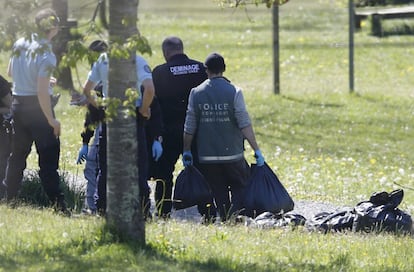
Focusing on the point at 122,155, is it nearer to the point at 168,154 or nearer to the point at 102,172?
the point at 102,172

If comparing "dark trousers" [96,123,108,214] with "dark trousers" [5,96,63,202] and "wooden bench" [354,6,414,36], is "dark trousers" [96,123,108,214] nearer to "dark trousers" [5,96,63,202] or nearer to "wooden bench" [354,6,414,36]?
"dark trousers" [5,96,63,202]

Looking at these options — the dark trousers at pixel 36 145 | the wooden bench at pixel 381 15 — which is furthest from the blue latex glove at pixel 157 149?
the wooden bench at pixel 381 15

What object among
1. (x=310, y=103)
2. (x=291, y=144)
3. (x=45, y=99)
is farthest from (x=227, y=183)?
(x=310, y=103)

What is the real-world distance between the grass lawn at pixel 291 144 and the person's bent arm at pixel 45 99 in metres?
0.73

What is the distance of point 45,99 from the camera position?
7555mm

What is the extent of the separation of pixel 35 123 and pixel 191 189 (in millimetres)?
1428

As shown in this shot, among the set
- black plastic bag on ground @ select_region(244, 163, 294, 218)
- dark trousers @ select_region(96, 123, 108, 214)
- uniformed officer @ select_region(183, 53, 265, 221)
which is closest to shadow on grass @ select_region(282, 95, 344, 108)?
uniformed officer @ select_region(183, 53, 265, 221)

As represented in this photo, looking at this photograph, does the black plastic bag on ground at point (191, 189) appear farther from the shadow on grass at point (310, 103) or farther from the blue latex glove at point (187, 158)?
the shadow on grass at point (310, 103)

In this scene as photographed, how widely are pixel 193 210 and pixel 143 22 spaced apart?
57.2ft

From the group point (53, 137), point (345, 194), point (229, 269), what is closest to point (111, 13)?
point (229, 269)

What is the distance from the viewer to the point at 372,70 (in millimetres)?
21828

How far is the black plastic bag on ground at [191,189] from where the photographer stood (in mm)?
8391

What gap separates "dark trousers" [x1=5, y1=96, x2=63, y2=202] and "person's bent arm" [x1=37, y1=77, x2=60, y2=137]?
26 cm

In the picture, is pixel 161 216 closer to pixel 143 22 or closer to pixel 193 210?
pixel 193 210
